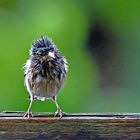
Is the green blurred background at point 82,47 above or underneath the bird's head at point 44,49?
above

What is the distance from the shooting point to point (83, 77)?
5.34m

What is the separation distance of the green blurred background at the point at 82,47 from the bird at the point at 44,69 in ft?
3.72

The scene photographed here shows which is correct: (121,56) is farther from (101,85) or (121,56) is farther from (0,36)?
(0,36)

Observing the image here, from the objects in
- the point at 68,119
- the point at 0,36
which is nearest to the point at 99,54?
the point at 0,36

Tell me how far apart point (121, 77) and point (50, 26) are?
3.14 ft

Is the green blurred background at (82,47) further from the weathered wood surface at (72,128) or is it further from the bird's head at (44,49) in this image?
the weathered wood surface at (72,128)

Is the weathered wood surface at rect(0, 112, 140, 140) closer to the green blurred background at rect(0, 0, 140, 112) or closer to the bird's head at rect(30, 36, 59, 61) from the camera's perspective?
the bird's head at rect(30, 36, 59, 61)

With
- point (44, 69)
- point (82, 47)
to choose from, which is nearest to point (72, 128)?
point (44, 69)

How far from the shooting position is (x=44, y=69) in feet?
11.3

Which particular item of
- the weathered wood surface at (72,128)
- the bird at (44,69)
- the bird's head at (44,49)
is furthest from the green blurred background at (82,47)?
the weathered wood surface at (72,128)

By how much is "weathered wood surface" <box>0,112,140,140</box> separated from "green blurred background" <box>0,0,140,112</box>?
184 cm

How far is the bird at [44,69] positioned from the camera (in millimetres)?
3205

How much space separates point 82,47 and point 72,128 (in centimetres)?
265

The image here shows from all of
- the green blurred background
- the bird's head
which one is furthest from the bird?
the green blurred background
